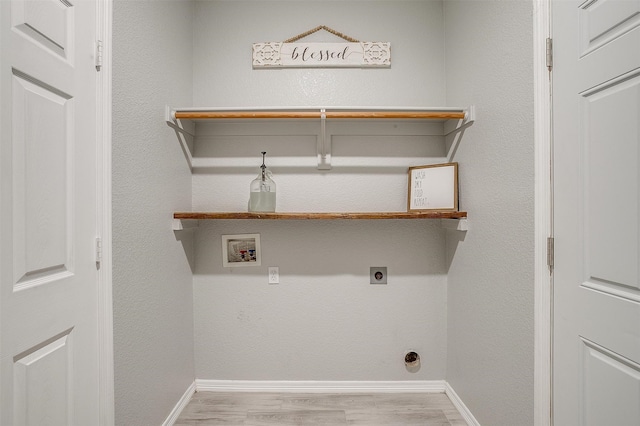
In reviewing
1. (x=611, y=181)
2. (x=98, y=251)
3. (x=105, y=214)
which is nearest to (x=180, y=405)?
(x=98, y=251)

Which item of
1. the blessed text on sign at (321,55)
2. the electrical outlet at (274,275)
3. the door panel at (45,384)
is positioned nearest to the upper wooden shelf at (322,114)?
the blessed text on sign at (321,55)

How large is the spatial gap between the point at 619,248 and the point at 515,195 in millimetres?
431

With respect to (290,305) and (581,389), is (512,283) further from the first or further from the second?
(290,305)

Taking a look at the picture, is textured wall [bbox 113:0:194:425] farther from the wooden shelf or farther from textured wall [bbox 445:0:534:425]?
textured wall [bbox 445:0:534:425]

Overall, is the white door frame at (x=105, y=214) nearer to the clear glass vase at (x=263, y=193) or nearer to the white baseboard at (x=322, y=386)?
the clear glass vase at (x=263, y=193)

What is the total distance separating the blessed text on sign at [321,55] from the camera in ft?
6.52

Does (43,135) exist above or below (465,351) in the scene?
above

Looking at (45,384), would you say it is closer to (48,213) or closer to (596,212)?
(48,213)

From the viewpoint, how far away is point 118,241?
1.27 m

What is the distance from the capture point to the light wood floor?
5.65 feet

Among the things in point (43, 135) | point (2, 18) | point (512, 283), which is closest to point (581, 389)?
point (512, 283)

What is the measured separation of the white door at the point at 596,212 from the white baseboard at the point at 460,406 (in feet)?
2.01

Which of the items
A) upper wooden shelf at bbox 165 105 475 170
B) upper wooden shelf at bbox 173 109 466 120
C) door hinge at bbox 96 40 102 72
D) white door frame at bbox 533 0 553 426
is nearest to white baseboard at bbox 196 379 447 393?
white door frame at bbox 533 0 553 426

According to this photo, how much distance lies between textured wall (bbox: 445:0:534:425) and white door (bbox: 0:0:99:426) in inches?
65.1
